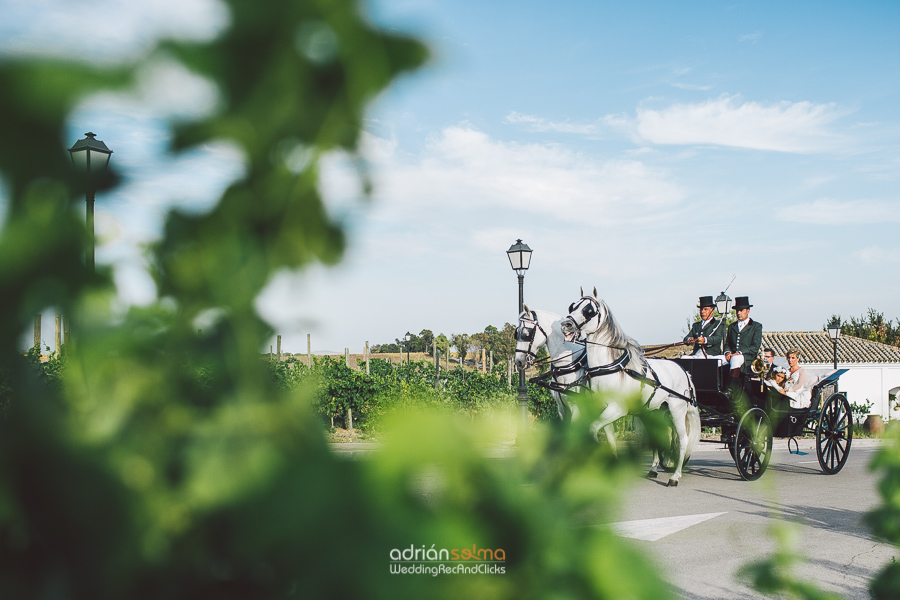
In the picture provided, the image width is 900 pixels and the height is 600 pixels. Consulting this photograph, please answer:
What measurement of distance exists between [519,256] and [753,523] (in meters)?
8.39

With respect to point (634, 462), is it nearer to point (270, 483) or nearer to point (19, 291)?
point (270, 483)

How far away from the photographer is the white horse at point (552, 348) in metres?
8.25

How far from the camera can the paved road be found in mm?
4859

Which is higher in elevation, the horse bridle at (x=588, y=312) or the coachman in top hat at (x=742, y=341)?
the horse bridle at (x=588, y=312)

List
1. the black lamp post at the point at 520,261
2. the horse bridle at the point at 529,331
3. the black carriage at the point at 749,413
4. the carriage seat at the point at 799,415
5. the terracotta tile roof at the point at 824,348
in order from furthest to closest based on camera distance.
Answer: the terracotta tile roof at the point at 824,348 < the black lamp post at the point at 520,261 < the carriage seat at the point at 799,415 < the horse bridle at the point at 529,331 < the black carriage at the point at 749,413

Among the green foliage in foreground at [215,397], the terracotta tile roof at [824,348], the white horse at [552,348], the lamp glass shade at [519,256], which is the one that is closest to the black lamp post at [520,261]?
the lamp glass shade at [519,256]

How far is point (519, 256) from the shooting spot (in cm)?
1225

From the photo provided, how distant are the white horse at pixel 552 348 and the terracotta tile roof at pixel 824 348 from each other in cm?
3331

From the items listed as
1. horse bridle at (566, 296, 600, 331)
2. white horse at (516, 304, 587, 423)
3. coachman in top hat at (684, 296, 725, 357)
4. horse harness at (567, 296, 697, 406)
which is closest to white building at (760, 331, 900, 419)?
coachman in top hat at (684, 296, 725, 357)

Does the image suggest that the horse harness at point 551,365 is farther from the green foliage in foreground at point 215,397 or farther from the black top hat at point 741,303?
the green foliage in foreground at point 215,397

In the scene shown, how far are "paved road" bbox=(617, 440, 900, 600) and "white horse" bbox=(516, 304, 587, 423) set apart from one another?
5.28 ft

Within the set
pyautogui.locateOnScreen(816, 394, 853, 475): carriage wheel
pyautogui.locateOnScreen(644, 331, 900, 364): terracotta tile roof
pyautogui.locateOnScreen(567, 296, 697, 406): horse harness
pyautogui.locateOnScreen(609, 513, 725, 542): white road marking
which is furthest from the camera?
pyautogui.locateOnScreen(644, 331, 900, 364): terracotta tile roof

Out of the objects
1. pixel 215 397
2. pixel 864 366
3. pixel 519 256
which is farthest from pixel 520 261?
pixel 864 366

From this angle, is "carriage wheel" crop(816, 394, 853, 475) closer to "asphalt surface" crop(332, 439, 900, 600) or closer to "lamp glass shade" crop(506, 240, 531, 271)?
"asphalt surface" crop(332, 439, 900, 600)
